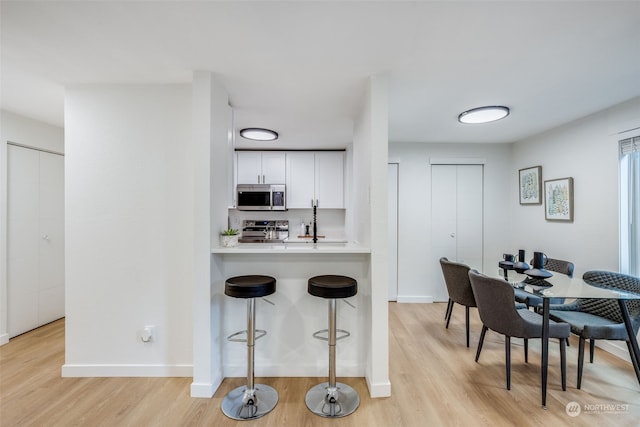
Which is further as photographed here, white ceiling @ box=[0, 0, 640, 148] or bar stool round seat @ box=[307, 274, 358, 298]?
bar stool round seat @ box=[307, 274, 358, 298]

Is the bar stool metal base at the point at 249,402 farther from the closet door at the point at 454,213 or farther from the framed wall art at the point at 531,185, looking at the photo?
the framed wall art at the point at 531,185

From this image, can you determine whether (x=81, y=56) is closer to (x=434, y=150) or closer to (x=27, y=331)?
(x=27, y=331)

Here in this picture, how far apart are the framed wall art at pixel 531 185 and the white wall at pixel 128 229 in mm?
4127

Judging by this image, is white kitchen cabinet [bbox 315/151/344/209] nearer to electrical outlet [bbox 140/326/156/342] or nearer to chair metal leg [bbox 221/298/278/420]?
chair metal leg [bbox 221/298/278/420]

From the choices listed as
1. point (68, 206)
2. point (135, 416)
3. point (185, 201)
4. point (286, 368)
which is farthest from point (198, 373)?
point (68, 206)

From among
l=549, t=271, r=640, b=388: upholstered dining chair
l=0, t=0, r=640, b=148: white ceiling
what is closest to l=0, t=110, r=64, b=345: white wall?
l=0, t=0, r=640, b=148: white ceiling

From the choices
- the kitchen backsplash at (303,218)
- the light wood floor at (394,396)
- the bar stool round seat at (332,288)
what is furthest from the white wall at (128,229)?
the kitchen backsplash at (303,218)

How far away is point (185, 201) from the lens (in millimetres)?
2248

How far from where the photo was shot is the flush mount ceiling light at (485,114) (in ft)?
8.89

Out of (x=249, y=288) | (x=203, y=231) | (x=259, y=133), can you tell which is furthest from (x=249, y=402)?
(x=259, y=133)

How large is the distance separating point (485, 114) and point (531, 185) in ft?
5.38

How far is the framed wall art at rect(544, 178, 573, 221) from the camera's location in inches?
123

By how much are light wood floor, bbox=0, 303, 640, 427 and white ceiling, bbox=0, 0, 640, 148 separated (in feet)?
7.77

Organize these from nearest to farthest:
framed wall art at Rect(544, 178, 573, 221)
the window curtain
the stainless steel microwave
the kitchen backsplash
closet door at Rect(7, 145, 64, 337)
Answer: the window curtain < closet door at Rect(7, 145, 64, 337) < framed wall art at Rect(544, 178, 573, 221) < the stainless steel microwave < the kitchen backsplash
